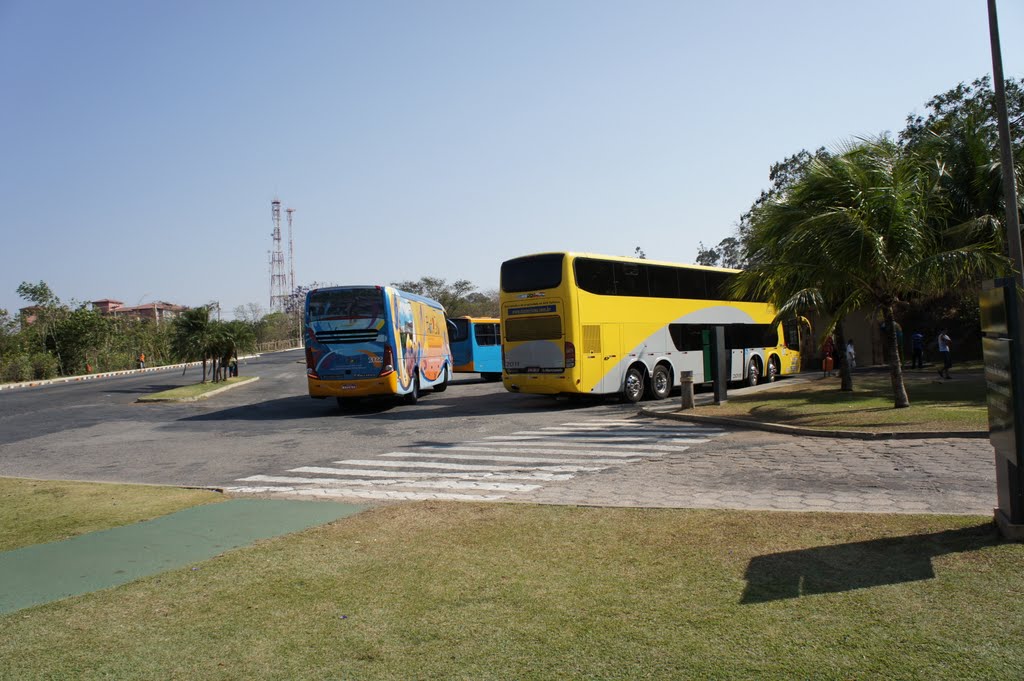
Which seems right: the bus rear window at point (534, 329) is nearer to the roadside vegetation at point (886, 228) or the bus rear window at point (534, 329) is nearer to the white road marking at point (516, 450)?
the roadside vegetation at point (886, 228)

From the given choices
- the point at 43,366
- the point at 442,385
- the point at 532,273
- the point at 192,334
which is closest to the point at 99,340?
the point at 43,366

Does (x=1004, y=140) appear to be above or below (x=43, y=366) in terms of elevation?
above

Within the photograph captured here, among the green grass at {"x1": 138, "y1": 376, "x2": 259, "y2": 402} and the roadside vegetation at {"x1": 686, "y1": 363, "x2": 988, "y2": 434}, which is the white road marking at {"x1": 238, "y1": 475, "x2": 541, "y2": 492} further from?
the green grass at {"x1": 138, "y1": 376, "x2": 259, "y2": 402}

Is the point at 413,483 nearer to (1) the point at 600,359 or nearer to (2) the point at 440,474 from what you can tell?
(2) the point at 440,474

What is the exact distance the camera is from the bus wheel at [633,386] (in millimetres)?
21453

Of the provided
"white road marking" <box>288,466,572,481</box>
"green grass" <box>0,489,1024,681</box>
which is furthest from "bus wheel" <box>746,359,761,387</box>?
"green grass" <box>0,489,1024,681</box>

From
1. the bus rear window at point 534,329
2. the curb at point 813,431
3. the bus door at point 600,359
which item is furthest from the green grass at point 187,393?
the curb at point 813,431

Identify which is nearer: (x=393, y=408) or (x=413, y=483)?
(x=413, y=483)

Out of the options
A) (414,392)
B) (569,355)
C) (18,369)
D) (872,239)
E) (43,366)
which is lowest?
(414,392)

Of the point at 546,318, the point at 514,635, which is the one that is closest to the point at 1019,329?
the point at 514,635

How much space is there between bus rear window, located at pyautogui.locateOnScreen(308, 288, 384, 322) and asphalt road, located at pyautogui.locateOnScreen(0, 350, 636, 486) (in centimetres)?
268

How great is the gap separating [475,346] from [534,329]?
50.1 feet

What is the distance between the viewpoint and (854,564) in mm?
5312

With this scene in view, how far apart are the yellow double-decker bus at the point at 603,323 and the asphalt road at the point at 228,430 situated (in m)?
0.96
